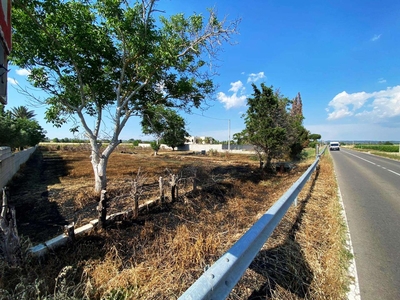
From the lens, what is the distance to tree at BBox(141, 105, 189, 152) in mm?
8195

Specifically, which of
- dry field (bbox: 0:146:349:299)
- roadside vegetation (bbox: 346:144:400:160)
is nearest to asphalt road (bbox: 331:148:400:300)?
dry field (bbox: 0:146:349:299)

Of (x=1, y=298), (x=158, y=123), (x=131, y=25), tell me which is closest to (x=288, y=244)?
(x=1, y=298)

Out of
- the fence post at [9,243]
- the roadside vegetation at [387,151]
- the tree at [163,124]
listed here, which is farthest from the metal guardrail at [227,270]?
the roadside vegetation at [387,151]

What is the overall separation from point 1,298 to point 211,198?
16.7ft

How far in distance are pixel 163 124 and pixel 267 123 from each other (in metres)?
7.46

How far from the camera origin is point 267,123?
13359 millimetres

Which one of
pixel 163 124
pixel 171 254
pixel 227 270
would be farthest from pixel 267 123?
pixel 227 270

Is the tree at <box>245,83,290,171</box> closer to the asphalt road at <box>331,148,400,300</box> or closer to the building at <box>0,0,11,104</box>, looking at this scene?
the asphalt road at <box>331,148,400,300</box>

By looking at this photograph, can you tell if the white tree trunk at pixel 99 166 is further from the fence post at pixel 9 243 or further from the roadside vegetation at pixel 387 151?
the roadside vegetation at pixel 387 151

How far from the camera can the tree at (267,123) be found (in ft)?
42.5

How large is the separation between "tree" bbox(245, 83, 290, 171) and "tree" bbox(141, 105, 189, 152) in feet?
20.1

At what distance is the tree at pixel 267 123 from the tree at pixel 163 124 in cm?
611

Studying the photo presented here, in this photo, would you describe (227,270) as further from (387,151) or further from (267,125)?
(387,151)

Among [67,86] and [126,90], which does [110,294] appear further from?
[126,90]
